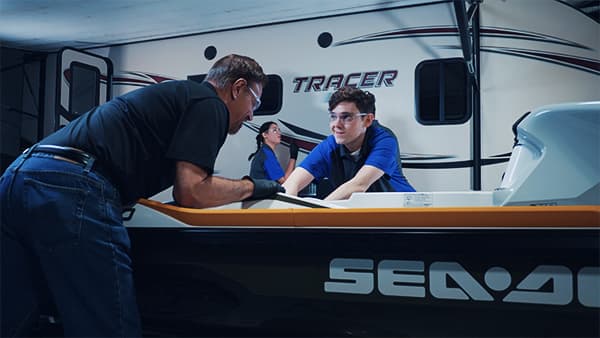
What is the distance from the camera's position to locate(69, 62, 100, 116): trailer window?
19.2 ft

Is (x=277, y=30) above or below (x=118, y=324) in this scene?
above

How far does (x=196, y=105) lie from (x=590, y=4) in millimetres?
3737

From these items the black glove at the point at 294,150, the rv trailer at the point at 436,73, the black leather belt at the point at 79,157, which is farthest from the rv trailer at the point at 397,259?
the black glove at the point at 294,150

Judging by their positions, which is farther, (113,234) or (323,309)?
(323,309)

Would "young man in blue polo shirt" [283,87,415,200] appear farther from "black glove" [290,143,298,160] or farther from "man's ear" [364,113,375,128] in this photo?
"black glove" [290,143,298,160]

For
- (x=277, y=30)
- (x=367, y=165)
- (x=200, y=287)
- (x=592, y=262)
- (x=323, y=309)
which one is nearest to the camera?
(x=592, y=262)

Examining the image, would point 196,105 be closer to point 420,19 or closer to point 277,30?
point 420,19

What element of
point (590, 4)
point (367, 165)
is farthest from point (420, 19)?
point (367, 165)

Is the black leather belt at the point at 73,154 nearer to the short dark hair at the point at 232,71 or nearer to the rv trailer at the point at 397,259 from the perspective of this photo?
the rv trailer at the point at 397,259

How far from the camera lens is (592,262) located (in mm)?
1383

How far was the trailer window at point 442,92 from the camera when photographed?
14.8 feet

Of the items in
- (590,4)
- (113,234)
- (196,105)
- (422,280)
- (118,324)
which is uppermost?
(590,4)

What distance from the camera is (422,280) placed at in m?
1.51

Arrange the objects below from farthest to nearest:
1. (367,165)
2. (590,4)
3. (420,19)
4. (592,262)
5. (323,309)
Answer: (420,19) → (590,4) → (367,165) → (323,309) → (592,262)
